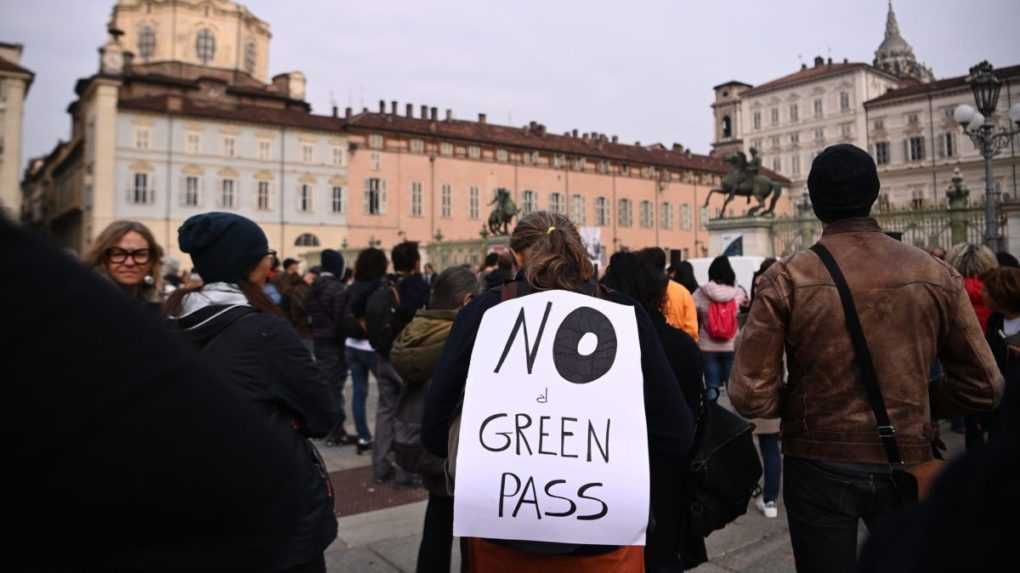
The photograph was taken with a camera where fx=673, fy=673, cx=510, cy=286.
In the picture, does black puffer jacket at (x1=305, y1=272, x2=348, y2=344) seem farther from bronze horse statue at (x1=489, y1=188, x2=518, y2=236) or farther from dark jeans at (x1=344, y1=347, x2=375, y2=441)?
bronze horse statue at (x1=489, y1=188, x2=518, y2=236)

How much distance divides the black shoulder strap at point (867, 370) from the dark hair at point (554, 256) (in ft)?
2.94

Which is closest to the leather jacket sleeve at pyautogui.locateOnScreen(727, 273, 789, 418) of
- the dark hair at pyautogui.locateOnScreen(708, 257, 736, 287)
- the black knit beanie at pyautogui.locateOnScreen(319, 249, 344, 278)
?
the dark hair at pyautogui.locateOnScreen(708, 257, 736, 287)

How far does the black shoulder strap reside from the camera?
2330 mm

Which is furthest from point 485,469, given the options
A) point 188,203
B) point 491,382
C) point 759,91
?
point 759,91

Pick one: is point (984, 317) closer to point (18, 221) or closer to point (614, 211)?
point (18, 221)

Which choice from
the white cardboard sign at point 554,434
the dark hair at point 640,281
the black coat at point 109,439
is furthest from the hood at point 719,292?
the black coat at point 109,439

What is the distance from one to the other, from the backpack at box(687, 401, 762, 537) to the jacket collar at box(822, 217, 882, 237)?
0.84 metres

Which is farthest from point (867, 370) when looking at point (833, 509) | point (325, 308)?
point (325, 308)

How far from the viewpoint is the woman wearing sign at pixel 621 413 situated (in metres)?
2.16

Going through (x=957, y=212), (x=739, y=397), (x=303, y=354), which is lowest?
(x=739, y=397)

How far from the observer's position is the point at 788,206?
2435 inches

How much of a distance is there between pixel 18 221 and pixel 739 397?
2329mm

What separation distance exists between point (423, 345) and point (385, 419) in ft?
6.76

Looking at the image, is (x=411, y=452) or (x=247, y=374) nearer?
(x=247, y=374)
